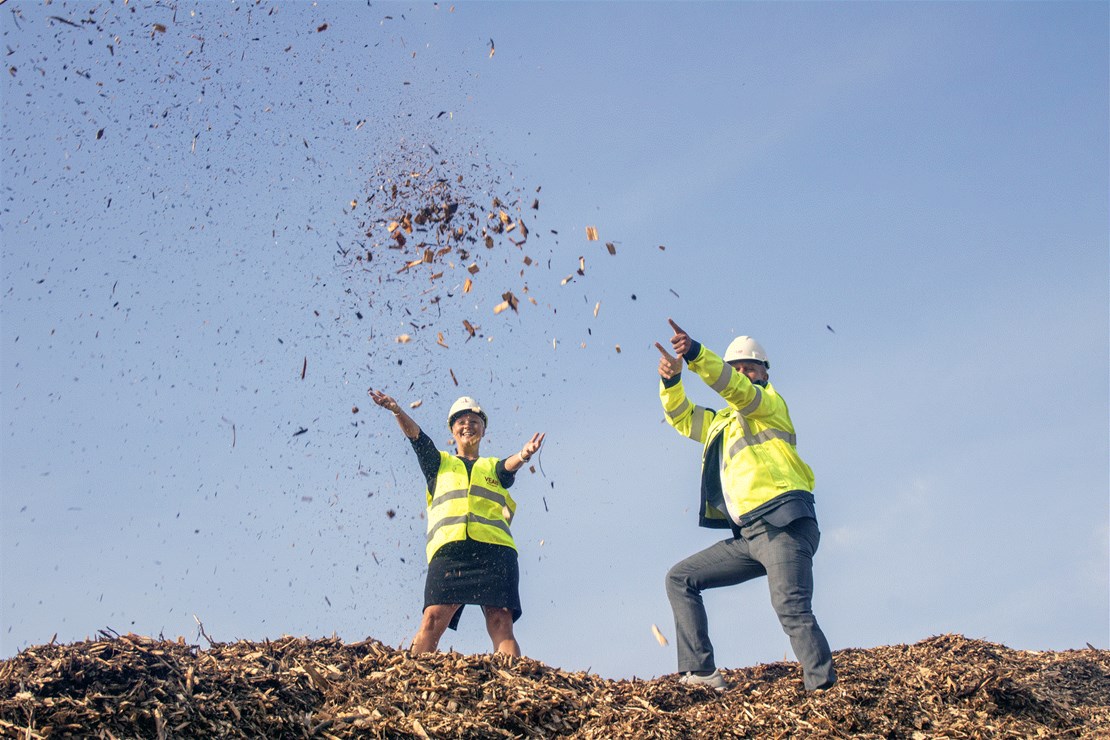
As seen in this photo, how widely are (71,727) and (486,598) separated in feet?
12.0

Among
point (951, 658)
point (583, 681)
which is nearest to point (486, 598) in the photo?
point (583, 681)

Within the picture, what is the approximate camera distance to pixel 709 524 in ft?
25.5

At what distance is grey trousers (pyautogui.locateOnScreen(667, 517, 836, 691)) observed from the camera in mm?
6797

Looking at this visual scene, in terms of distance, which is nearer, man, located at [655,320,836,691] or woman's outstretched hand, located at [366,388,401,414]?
man, located at [655,320,836,691]

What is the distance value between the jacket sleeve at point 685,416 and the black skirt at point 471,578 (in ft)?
5.35

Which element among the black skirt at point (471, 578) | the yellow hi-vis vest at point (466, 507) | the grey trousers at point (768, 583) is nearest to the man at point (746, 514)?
the grey trousers at point (768, 583)

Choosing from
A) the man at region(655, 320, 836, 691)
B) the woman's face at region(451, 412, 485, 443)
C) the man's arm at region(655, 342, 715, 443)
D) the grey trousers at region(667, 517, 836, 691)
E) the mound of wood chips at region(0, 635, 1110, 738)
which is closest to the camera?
the mound of wood chips at region(0, 635, 1110, 738)

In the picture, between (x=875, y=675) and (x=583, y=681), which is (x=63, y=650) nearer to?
(x=583, y=681)

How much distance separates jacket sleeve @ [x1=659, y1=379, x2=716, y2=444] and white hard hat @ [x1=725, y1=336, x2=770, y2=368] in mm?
434

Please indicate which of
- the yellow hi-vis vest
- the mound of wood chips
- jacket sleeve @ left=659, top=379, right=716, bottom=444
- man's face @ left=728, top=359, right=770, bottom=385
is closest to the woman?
the yellow hi-vis vest

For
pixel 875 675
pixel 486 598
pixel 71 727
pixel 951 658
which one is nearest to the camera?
pixel 71 727

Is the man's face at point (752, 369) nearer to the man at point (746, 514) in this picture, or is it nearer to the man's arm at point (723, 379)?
the man at point (746, 514)

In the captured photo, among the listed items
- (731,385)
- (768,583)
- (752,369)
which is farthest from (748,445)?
(768,583)

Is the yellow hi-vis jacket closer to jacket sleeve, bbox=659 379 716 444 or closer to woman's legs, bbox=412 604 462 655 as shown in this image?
jacket sleeve, bbox=659 379 716 444
